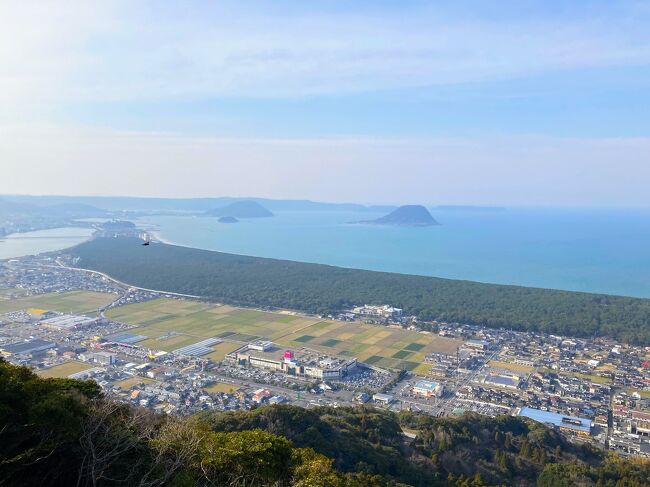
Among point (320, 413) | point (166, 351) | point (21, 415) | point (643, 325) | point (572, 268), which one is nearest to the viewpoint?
point (21, 415)

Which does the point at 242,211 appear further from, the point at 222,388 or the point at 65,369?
the point at 222,388

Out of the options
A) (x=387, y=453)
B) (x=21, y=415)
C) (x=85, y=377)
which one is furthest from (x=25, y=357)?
(x=21, y=415)

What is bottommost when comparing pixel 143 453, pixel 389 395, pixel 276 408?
pixel 389 395

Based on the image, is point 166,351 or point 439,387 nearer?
point 439,387

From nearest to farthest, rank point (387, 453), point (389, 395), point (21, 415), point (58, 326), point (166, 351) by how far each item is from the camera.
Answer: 1. point (21, 415)
2. point (387, 453)
3. point (389, 395)
4. point (166, 351)
5. point (58, 326)

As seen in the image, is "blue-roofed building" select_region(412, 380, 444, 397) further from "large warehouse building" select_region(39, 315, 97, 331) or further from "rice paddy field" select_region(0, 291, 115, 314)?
"rice paddy field" select_region(0, 291, 115, 314)

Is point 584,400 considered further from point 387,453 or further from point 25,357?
point 25,357

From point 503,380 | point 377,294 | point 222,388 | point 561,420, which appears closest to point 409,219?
point 377,294

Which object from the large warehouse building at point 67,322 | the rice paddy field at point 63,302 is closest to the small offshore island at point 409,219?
the rice paddy field at point 63,302

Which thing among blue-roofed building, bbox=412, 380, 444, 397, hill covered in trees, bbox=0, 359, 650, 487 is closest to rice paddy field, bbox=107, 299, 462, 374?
blue-roofed building, bbox=412, 380, 444, 397
